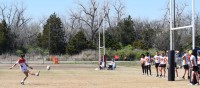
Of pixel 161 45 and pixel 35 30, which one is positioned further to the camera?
pixel 35 30

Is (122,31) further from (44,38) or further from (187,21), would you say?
(187,21)

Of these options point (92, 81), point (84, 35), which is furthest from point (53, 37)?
point (92, 81)

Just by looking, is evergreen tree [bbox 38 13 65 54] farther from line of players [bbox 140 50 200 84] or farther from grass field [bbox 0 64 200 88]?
line of players [bbox 140 50 200 84]

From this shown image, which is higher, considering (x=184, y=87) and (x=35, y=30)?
(x=35, y=30)

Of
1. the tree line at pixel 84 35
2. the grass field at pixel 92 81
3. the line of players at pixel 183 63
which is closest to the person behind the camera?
the grass field at pixel 92 81

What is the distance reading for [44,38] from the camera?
343 ft

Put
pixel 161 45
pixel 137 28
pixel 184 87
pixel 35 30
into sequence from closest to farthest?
1. pixel 184 87
2. pixel 161 45
3. pixel 137 28
4. pixel 35 30

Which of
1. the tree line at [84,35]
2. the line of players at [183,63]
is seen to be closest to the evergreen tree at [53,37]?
the tree line at [84,35]

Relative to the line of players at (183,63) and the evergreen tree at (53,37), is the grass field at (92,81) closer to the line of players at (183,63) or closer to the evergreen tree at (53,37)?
the line of players at (183,63)

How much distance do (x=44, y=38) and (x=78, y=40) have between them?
9.54 m

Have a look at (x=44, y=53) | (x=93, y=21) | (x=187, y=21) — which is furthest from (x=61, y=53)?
(x=187, y=21)

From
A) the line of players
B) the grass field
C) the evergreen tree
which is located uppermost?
the evergreen tree

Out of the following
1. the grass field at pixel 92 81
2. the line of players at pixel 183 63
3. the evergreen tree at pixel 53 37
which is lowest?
the grass field at pixel 92 81

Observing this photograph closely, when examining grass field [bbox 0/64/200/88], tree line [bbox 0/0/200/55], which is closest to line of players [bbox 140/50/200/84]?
grass field [bbox 0/64/200/88]
